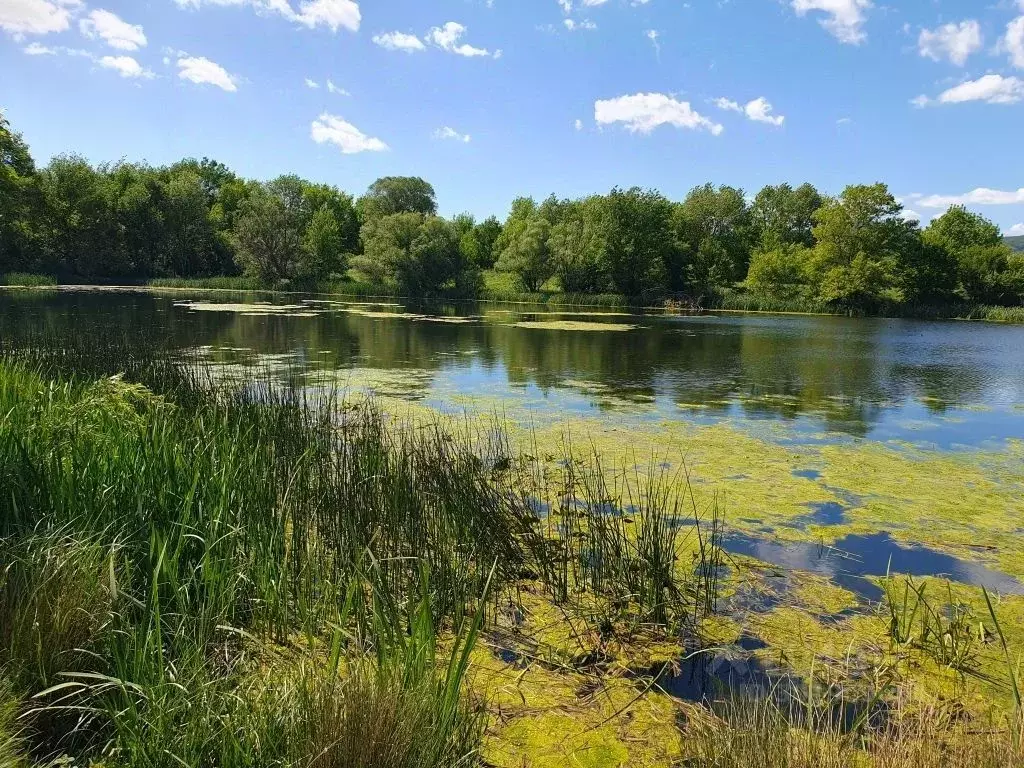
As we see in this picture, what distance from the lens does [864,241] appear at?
1858 inches

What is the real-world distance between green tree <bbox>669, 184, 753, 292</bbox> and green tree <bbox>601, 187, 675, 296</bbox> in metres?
2.64

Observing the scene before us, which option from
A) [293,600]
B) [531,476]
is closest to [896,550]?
[531,476]

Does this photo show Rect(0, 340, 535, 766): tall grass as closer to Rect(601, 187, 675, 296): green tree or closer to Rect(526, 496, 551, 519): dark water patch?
Rect(526, 496, 551, 519): dark water patch

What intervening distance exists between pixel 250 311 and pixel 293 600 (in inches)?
1017

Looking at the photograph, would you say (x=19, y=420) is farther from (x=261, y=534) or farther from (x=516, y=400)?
(x=516, y=400)

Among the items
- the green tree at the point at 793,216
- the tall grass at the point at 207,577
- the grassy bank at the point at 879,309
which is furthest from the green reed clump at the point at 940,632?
the green tree at the point at 793,216

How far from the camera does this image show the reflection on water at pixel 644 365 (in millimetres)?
9711

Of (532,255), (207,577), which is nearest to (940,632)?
(207,577)

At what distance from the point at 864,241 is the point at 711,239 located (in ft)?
49.5

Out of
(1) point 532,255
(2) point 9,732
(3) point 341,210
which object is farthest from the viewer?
(3) point 341,210

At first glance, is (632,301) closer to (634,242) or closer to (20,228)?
(634,242)

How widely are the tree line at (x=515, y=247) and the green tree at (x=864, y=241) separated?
106mm

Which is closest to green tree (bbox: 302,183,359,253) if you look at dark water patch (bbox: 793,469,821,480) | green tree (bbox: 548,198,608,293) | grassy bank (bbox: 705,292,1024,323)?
green tree (bbox: 548,198,608,293)

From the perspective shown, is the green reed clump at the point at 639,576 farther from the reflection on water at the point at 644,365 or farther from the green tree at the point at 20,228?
the green tree at the point at 20,228
